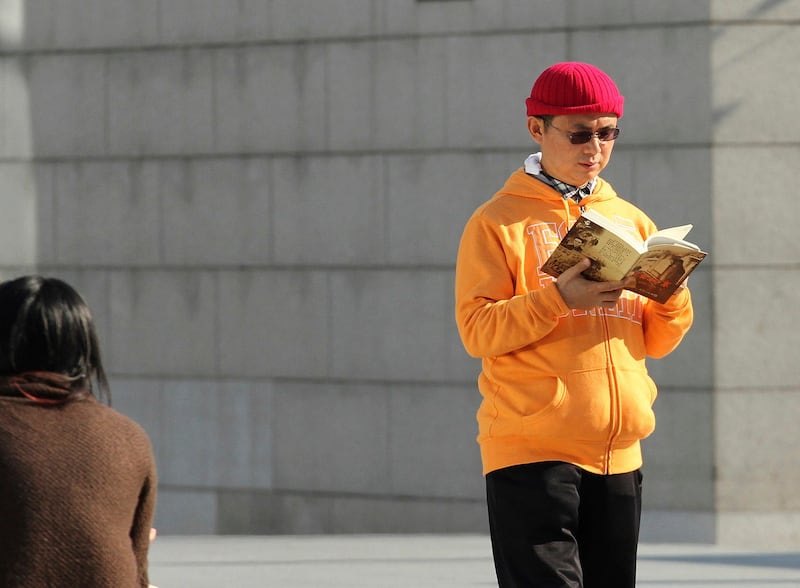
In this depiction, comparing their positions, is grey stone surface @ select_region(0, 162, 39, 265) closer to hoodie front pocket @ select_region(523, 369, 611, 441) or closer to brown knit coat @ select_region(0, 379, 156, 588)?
hoodie front pocket @ select_region(523, 369, 611, 441)

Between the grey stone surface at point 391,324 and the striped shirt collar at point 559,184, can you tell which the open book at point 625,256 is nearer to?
the striped shirt collar at point 559,184

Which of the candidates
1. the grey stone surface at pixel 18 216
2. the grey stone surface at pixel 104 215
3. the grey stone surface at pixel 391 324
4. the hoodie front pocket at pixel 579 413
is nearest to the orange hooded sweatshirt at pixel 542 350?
the hoodie front pocket at pixel 579 413

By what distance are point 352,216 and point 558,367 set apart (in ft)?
19.9

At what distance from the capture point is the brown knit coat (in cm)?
283

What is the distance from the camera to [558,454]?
4078mm

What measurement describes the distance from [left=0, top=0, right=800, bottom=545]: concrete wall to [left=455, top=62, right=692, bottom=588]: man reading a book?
5149 millimetres

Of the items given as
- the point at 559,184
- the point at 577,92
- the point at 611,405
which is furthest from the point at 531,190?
the point at 611,405

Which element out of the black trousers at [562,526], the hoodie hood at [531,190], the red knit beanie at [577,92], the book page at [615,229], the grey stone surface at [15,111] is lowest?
the black trousers at [562,526]

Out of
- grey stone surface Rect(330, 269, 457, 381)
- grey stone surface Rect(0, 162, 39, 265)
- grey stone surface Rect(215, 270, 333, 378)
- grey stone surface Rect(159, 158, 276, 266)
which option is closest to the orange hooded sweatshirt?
grey stone surface Rect(330, 269, 457, 381)

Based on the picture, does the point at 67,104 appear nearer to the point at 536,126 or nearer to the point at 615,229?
the point at 536,126

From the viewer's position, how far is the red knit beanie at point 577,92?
4.16m

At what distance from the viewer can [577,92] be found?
4.18 m

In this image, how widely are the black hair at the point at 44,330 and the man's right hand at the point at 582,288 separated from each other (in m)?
1.48

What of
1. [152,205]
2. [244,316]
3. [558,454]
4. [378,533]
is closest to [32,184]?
[152,205]
